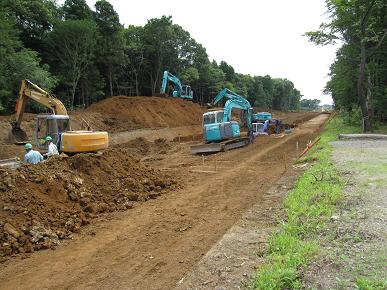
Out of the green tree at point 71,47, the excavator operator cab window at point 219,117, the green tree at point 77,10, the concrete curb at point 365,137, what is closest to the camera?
the concrete curb at point 365,137

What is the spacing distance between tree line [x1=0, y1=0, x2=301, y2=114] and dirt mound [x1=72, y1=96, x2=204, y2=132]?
3592 millimetres

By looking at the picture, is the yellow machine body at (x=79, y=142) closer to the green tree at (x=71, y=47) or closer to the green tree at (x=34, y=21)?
the green tree at (x=71, y=47)

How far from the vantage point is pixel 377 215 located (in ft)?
22.3

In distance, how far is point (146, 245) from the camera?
284 inches

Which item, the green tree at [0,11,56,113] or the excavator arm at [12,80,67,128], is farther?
the green tree at [0,11,56,113]

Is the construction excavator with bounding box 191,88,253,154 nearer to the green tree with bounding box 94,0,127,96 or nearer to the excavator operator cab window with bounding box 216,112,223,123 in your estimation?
the excavator operator cab window with bounding box 216,112,223,123

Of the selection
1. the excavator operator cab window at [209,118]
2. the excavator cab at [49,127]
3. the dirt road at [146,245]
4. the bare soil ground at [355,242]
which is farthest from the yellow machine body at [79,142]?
the excavator operator cab window at [209,118]

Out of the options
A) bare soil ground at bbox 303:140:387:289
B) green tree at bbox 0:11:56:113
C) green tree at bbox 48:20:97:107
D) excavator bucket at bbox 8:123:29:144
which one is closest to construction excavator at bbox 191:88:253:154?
excavator bucket at bbox 8:123:29:144

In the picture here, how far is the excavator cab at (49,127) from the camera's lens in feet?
50.2

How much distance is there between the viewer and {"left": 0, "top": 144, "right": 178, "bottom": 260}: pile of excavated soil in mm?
7707

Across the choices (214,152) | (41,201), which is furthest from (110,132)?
(41,201)

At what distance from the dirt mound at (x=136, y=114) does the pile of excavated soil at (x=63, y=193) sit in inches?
628

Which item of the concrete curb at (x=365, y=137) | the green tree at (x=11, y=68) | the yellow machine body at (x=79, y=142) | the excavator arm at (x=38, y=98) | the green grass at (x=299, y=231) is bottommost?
the green grass at (x=299, y=231)

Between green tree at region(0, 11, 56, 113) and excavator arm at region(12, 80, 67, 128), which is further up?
green tree at region(0, 11, 56, 113)
